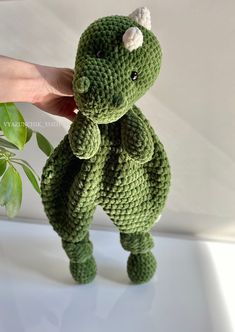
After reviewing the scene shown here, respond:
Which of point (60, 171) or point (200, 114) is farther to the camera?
point (200, 114)

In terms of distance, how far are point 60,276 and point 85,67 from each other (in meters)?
0.47

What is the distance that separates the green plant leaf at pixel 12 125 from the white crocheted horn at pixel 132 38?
23cm

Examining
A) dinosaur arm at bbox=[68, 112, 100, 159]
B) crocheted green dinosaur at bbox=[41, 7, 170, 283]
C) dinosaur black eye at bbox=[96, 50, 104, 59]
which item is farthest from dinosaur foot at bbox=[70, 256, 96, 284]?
dinosaur black eye at bbox=[96, 50, 104, 59]

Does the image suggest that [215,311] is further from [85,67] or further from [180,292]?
[85,67]

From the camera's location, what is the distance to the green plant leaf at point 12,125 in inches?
22.1

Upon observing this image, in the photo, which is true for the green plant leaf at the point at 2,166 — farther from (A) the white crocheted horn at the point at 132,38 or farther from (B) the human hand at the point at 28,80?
(A) the white crocheted horn at the point at 132,38

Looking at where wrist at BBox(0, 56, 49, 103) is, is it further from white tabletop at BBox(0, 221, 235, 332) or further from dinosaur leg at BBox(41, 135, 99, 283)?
white tabletop at BBox(0, 221, 235, 332)

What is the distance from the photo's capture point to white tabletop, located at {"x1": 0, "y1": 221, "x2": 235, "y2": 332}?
0.63 metres

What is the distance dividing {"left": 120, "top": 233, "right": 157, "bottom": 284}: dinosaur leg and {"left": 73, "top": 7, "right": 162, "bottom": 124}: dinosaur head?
267mm

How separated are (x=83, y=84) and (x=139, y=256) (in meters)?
0.38

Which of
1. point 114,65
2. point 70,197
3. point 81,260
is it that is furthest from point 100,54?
point 81,260

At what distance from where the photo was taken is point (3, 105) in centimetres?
57

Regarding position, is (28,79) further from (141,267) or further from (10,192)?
(141,267)

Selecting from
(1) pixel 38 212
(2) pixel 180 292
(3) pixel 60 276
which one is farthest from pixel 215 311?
(1) pixel 38 212
